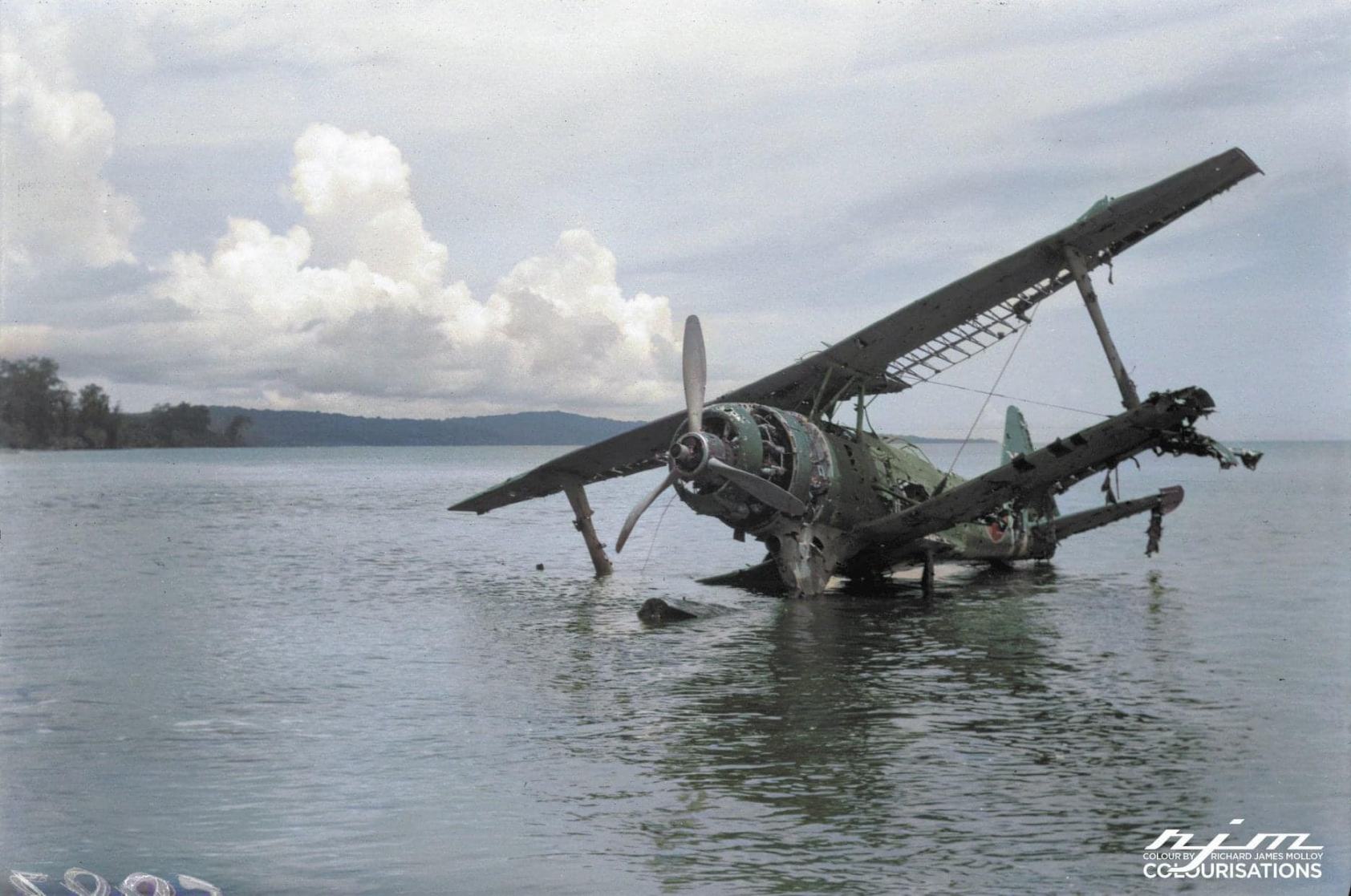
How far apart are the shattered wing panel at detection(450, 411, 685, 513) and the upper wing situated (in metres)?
0.05

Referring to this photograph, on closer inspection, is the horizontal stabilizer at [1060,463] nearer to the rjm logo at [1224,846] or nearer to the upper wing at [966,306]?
the upper wing at [966,306]

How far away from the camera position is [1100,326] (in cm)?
2386

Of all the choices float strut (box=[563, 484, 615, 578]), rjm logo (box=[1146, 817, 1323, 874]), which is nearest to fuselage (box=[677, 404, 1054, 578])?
float strut (box=[563, 484, 615, 578])

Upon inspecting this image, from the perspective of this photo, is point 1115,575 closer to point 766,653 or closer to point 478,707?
point 766,653

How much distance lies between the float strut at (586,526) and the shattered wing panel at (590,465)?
270mm

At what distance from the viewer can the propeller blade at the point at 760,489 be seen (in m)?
22.3

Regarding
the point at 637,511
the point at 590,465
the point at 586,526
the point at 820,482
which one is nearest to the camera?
the point at 637,511

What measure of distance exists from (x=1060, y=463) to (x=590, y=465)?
464 inches

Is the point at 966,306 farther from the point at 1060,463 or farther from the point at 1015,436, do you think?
the point at 1015,436

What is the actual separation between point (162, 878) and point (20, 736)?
21.0 ft

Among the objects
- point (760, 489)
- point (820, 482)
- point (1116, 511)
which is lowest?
point (1116, 511)

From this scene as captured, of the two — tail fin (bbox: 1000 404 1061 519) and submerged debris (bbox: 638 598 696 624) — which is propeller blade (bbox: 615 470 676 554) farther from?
tail fin (bbox: 1000 404 1061 519)

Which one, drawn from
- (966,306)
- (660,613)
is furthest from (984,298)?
(660,613)

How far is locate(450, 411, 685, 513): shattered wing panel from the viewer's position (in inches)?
1169
